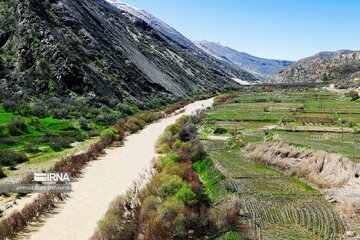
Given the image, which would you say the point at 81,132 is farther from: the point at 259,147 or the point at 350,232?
the point at 350,232

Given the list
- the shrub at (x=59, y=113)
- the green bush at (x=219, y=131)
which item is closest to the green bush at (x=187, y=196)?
the green bush at (x=219, y=131)

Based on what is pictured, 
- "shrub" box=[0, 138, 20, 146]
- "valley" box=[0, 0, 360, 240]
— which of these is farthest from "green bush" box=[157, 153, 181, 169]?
"shrub" box=[0, 138, 20, 146]

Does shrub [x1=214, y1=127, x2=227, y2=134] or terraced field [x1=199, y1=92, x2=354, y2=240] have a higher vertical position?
terraced field [x1=199, y1=92, x2=354, y2=240]

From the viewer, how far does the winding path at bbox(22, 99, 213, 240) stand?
18484 millimetres

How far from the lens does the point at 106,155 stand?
35750 millimetres

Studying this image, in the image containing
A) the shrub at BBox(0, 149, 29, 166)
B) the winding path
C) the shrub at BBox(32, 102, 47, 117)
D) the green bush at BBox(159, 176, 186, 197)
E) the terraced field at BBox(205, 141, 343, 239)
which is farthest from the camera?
the shrub at BBox(32, 102, 47, 117)

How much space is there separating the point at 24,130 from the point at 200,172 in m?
21.1

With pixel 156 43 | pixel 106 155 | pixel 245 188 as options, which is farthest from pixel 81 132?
pixel 156 43


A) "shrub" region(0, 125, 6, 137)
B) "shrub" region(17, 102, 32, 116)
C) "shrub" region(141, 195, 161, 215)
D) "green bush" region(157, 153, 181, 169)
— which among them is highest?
"shrub" region(141, 195, 161, 215)

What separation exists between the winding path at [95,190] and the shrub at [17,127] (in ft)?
31.7

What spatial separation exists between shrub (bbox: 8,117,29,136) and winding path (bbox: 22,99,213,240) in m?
9.65

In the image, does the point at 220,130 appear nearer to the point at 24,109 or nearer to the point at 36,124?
the point at 36,124

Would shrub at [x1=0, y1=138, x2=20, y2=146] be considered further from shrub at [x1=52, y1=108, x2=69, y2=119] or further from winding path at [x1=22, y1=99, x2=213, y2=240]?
shrub at [x1=52, y1=108, x2=69, y2=119]

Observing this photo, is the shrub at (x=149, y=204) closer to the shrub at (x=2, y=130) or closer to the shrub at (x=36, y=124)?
the shrub at (x=2, y=130)
